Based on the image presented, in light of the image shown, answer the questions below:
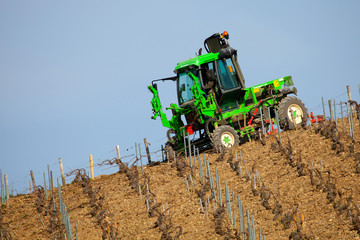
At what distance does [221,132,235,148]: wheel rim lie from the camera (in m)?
16.0

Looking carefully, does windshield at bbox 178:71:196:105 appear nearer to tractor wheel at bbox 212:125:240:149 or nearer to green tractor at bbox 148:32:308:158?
green tractor at bbox 148:32:308:158

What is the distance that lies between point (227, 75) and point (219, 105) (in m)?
0.87

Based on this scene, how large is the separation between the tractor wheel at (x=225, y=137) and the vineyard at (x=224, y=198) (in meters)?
0.26

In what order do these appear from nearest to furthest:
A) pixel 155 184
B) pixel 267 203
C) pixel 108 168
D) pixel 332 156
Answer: pixel 267 203
pixel 332 156
pixel 155 184
pixel 108 168

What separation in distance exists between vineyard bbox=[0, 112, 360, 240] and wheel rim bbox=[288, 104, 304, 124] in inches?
18.3

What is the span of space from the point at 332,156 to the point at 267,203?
318 centimetres

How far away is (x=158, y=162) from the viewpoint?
1758 centimetres

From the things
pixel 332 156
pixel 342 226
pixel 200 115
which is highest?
pixel 200 115

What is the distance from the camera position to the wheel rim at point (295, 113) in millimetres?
17094

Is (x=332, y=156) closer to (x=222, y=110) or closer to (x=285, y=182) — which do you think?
(x=285, y=182)

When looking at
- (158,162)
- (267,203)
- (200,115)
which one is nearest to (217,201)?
(267,203)

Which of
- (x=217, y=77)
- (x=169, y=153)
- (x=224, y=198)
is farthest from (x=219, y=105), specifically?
(x=224, y=198)

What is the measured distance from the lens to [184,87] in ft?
54.3

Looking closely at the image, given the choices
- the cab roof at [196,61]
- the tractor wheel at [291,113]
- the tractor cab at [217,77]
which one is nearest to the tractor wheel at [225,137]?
the tractor cab at [217,77]
